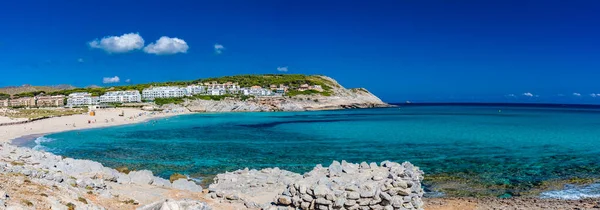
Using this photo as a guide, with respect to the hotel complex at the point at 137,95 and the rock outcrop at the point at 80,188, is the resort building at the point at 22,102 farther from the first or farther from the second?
the rock outcrop at the point at 80,188

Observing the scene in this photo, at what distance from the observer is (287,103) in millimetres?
141875

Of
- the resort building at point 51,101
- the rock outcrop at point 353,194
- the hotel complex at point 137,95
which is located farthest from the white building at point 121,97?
the rock outcrop at point 353,194

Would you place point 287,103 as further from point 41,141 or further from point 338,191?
point 338,191

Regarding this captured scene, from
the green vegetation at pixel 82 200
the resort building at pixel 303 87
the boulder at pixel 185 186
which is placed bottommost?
the boulder at pixel 185 186

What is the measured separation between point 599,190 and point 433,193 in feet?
27.0

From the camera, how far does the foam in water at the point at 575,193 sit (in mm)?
17816

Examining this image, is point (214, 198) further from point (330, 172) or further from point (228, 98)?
point (228, 98)

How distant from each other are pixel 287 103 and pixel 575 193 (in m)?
125

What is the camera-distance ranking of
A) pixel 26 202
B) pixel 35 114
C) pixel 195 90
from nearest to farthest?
1. pixel 26 202
2. pixel 35 114
3. pixel 195 90

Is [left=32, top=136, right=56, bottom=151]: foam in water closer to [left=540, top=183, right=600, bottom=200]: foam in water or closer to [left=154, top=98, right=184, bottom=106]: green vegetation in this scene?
[left=540, top=183, right=600, bottom=200]: foam in water

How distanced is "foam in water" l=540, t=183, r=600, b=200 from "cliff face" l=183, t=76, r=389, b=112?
11393 centimetres

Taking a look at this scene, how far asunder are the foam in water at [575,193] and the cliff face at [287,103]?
4485 inches

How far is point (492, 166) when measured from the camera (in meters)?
25.4

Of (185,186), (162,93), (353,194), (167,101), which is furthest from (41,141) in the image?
(162,93)
